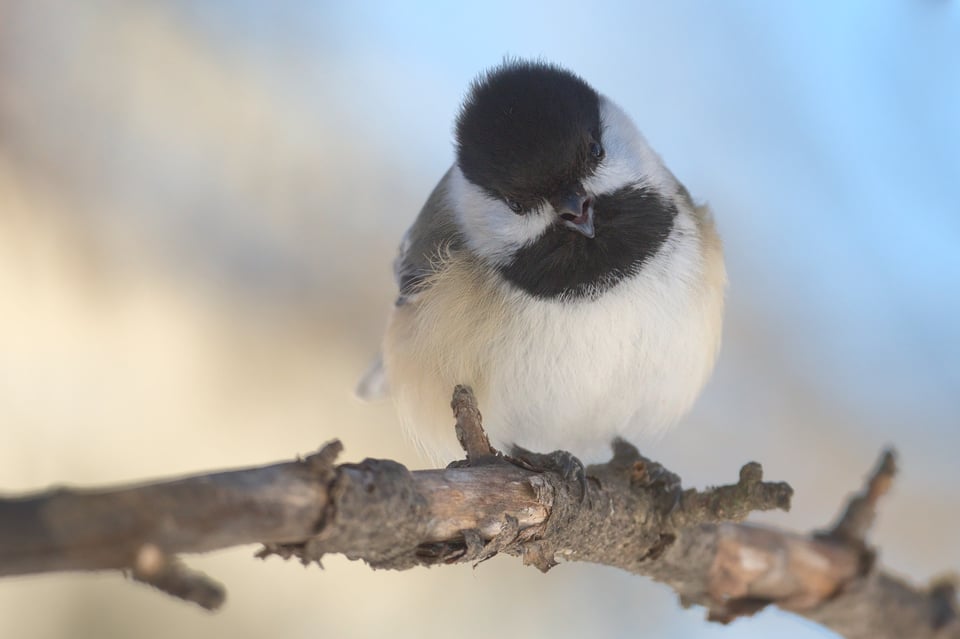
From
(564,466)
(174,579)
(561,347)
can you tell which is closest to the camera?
(174,579)

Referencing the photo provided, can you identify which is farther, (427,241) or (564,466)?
(427,241)

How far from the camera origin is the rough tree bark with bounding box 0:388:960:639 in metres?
0.66

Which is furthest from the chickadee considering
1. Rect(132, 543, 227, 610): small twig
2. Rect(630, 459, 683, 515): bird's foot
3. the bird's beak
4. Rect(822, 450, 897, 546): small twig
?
Rect(132, 543, 227, 610): small twig

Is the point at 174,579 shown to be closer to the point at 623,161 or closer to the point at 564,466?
the point at 564,466

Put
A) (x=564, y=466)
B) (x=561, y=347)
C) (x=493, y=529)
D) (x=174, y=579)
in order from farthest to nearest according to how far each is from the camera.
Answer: (x=561, y=347), (x=564, y=466), (x=493, y=529), (x=174, y=579)

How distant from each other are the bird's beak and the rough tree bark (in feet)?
1.19

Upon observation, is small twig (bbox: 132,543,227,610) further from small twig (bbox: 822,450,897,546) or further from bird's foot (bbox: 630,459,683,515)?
small twig (bbox: 822,450,897,546)

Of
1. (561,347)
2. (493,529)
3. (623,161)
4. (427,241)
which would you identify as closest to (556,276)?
(561,347)

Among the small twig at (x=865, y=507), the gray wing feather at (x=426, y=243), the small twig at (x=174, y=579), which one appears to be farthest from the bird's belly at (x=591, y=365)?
the small twig at (x=174, y=579)

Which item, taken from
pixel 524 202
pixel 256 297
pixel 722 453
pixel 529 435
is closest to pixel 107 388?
pixel 256 297

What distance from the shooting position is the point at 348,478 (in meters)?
0.87

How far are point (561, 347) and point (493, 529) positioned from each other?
0.46 m

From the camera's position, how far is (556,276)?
1.51 m

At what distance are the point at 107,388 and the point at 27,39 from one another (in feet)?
3.12
